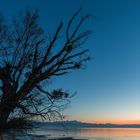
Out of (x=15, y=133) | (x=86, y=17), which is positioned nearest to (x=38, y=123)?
(x=15, y=133)

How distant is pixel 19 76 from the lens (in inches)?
470

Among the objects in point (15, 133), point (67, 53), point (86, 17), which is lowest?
point (15, 133)

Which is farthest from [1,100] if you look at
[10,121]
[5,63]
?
[5,63]

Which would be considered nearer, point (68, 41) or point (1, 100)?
point (1, 100)

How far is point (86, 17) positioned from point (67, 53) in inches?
57.5

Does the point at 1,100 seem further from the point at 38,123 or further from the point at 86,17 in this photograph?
the point at 86,17

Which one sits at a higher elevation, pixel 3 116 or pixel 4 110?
pixel 4 110

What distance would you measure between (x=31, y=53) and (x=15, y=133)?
9.93ft

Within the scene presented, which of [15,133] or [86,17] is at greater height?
[86,17]

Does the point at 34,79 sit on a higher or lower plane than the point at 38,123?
higher

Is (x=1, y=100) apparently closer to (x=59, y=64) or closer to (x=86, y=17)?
(x=59, y=64)

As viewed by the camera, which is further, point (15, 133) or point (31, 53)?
point (31, 53)

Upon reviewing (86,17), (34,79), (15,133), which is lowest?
(15,133)

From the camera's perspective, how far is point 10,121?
1145 centimetres
